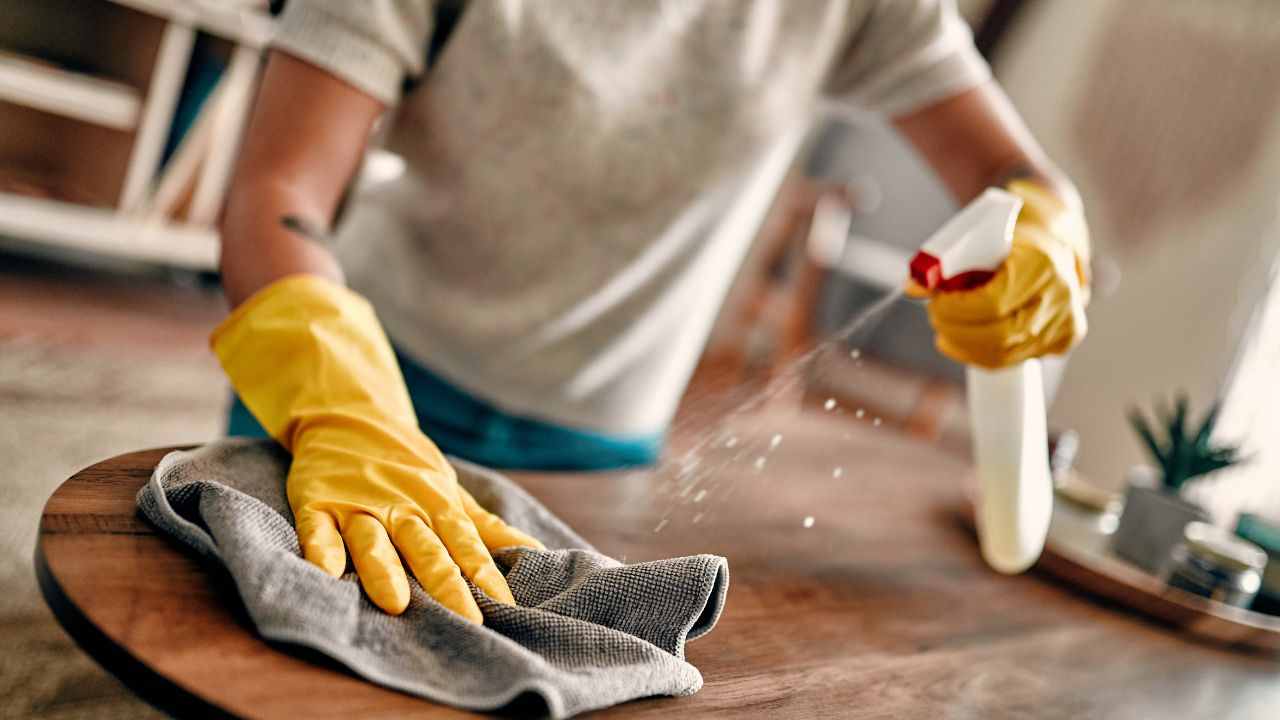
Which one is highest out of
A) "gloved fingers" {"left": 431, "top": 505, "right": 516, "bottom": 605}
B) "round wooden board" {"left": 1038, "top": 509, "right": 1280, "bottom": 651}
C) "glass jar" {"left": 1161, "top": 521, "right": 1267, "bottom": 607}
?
"gloved fingers" {"left": 431, "top": 505, "right": 516, "bottom": 605}

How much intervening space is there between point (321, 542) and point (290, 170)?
43 cm

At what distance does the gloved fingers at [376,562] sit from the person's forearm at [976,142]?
0.86m

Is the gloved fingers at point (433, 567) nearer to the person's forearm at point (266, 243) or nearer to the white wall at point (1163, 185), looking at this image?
the person's forearm at point (266, 243)

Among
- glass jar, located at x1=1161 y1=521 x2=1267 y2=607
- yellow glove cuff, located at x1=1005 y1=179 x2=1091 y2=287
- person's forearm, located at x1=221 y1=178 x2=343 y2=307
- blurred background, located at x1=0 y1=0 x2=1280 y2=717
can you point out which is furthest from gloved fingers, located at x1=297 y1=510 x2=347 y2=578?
blurred background, located at x1=0 y1=0 x2=1280 y2=717

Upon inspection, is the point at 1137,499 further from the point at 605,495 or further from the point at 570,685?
the point at 570,685

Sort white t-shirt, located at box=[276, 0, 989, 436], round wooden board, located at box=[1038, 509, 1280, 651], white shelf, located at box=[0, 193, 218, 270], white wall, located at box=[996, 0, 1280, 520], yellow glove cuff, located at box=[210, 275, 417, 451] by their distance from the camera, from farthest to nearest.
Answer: white wall, located at box=[996, 0, 1280, 520] → white shelf, located at box=[0, 193, 218, 270] → round wooden board, located at box=[1038, 509, 1280, 651] → white t-shirt, located at box=[276, 0, 989, 436] → yellow glove cuff, located at box=[210, 275, 417, 451]

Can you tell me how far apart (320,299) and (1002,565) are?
0.74m

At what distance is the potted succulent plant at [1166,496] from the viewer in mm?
1210

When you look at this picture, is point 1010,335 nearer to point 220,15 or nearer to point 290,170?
point 290,170

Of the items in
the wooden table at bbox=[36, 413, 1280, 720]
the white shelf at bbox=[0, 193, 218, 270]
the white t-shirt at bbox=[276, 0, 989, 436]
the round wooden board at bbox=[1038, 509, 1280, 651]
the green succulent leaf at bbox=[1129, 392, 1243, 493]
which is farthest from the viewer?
the white shelf at bbox=[0, 193, 218, 270]

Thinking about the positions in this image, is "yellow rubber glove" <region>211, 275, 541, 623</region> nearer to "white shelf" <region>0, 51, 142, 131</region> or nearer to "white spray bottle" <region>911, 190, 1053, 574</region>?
"white spray bottle" <region>911, 190, 1053, 574</region>

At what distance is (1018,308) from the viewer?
82 cm

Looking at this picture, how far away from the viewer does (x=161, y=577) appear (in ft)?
1.67

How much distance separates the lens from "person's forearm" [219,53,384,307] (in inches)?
32.0
